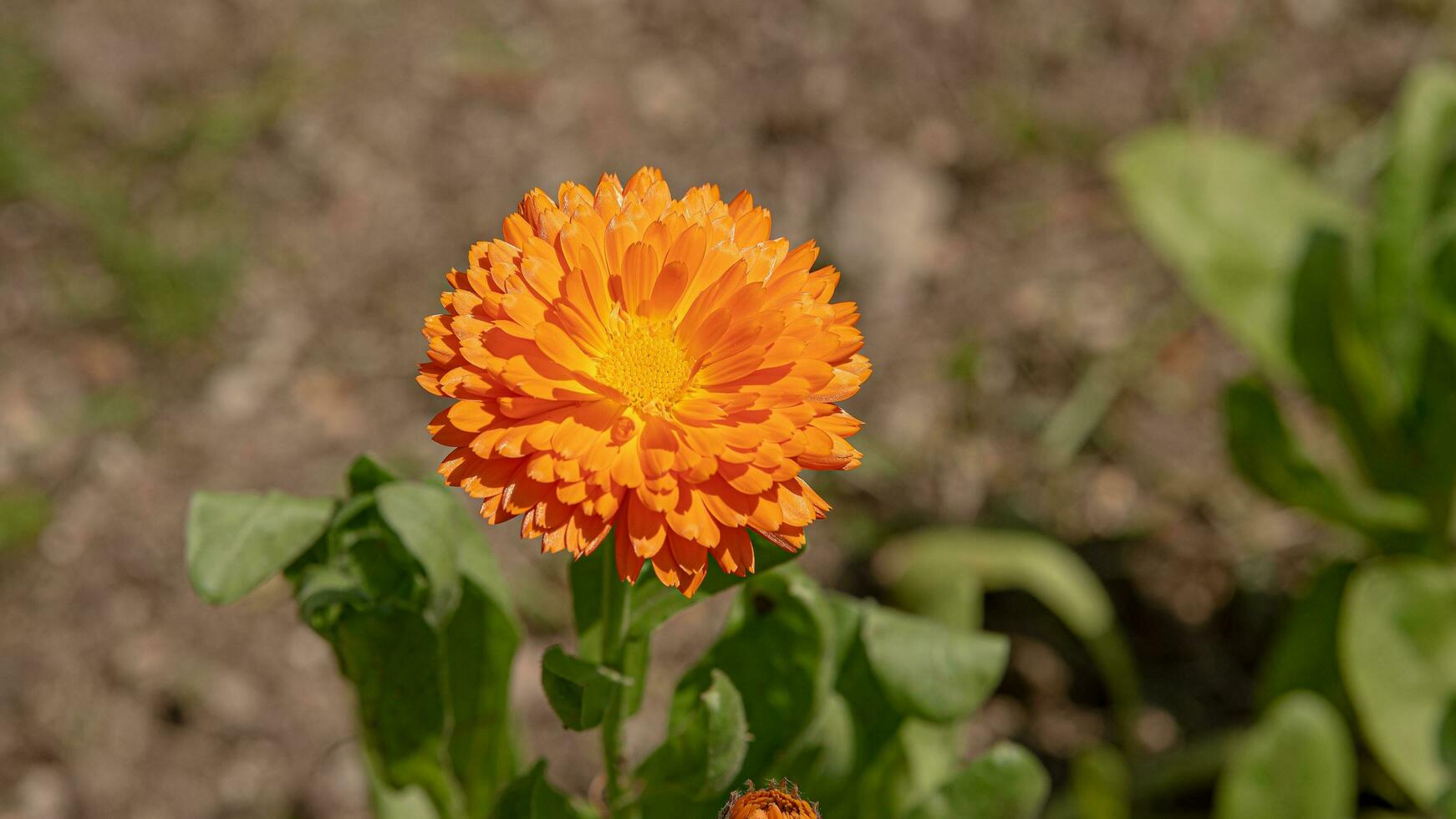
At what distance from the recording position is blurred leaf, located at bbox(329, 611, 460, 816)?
170 cm

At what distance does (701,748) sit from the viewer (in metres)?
1.57

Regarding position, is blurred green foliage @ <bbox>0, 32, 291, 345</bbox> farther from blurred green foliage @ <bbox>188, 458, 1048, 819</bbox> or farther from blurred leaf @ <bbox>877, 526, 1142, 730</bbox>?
blurred leaf @ <bbox>877, 526, 1142, 730</bbox>

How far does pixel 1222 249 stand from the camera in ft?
9.86

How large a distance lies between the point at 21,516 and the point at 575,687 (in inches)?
76.4

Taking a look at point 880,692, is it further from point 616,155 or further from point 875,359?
point 616,155

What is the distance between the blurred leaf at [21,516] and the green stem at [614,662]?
5.85 feet

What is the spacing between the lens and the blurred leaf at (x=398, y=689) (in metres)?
1.70

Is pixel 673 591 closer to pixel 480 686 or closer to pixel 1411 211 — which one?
pixel 480 686

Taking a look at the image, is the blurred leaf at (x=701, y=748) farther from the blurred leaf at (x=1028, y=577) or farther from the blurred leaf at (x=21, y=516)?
the blurred leaf at (x=21, y=516)

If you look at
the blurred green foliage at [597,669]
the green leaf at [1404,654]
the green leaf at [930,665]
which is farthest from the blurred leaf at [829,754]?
the green leaf at [1404,654]

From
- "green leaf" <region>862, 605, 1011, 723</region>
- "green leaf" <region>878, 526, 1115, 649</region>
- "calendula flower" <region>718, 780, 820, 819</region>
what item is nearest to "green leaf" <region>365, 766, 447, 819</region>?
→ "green leaf" <region>862, 605, 1011, 723</region>

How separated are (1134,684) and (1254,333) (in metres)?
0.84

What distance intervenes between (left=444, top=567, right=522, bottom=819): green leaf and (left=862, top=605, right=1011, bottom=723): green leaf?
0.53 metres

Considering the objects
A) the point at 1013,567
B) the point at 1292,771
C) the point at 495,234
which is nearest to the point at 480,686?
the point at 1013,567
